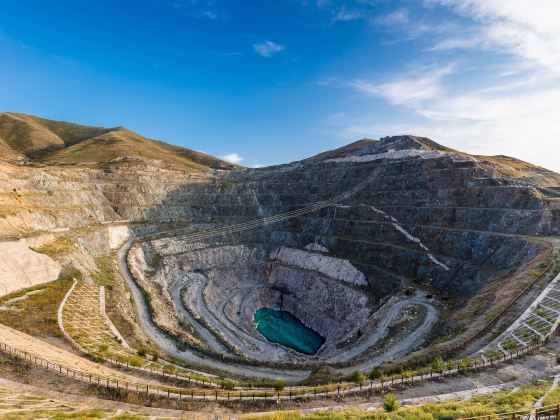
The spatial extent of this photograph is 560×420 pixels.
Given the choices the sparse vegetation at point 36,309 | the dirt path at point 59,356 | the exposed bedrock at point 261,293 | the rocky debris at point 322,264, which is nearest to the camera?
the dirt path at point 59,356

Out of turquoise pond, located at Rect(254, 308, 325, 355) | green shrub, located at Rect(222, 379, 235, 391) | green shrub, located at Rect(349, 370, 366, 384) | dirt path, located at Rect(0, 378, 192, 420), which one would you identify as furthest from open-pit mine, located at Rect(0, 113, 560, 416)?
dirt path, located at Rect(0, 378, 192, 420)

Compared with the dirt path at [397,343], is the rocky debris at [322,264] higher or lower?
higher

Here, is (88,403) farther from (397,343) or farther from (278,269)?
(278,269)

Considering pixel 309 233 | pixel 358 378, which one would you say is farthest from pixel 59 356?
pixel 309 233

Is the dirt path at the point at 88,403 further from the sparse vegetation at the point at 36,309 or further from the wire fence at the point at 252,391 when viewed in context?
the sparse vegetation at the point at 36,309

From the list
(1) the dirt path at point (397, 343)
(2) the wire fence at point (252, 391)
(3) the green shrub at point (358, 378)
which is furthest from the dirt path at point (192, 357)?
(2) the wire fence at point (252, 391)

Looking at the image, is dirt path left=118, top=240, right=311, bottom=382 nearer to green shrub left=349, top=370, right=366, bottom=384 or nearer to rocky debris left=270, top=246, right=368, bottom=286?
green shrub left=349, top=370, right=366, bottom=384
